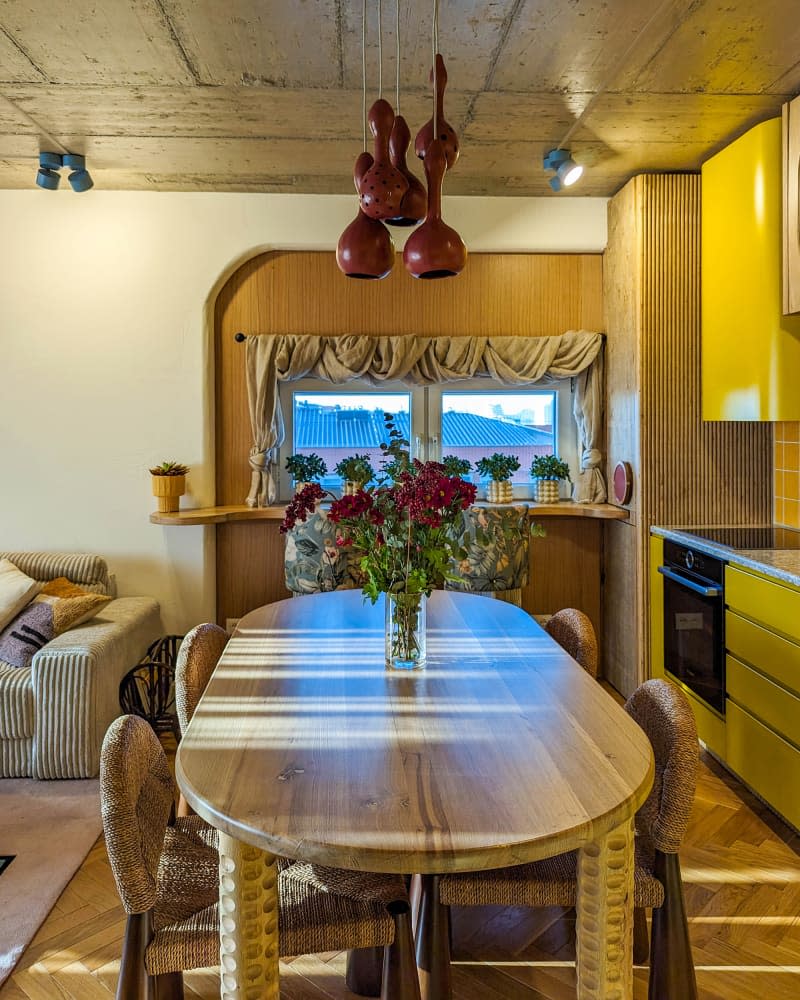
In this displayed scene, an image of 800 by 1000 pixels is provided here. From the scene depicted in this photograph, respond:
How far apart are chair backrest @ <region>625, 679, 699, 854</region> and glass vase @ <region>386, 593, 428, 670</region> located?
586 millimetres

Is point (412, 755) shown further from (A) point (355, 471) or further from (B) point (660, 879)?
(A) point (355, 471)

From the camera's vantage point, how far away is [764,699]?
2754mm

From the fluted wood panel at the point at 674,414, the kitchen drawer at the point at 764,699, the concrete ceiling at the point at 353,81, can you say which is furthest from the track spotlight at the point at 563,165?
the kitchen drawer at the point at 764,699

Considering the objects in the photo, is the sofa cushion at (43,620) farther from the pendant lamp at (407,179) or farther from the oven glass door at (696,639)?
the oven glass door at (696,639)

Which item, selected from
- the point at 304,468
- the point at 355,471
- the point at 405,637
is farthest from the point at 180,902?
the point at 304,468

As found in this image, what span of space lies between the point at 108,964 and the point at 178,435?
2.61 meters

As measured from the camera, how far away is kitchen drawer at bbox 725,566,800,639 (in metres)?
2.56

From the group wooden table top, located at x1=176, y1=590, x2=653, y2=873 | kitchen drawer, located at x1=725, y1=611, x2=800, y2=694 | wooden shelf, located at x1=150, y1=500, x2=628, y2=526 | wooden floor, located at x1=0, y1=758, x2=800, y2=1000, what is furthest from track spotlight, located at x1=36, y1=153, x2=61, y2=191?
kitchen drawer, located at x1=725, y1=611, x2=800, y2=694

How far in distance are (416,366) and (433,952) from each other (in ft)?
10.1

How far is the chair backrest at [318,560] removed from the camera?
3420 millimetres

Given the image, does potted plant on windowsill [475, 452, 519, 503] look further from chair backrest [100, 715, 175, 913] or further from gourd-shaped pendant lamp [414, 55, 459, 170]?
chair backrest [100, 715, 175, 913]

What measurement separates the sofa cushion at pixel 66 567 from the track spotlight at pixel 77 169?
177cm

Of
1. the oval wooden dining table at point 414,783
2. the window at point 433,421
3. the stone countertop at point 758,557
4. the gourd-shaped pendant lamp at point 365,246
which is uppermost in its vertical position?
the gourd-shaped pendant lamp at point 365,246

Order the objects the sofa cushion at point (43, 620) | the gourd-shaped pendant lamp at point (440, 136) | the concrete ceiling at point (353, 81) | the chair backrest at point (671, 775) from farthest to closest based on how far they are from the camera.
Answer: the sofa cushion at point (43, 620), the concrete ceiling at point (353, 81), the gourd-shaped pendant lamp at point (440, 136), the chair backrest at point (671, 775)
